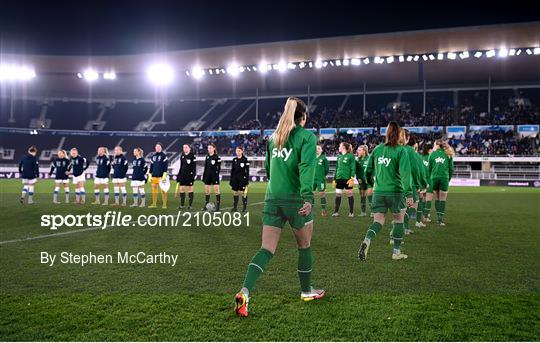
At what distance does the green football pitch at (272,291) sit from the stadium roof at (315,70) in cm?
2384

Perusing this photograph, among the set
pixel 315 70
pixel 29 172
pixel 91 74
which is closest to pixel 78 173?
pixel 29 172

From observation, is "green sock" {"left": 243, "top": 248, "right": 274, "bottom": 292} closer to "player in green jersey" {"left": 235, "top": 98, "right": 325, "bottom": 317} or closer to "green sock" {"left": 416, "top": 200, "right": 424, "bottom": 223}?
"player in green jersey" {"left": 235, "top": 98, "right": 325, "bottom": 317}

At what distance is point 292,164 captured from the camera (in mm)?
4410

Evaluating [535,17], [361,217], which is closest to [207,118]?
[535,17]

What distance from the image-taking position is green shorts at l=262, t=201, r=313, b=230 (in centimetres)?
436

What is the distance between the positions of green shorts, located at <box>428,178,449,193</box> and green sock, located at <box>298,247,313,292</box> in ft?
25.3

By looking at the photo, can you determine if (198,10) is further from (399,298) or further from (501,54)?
(399,298)

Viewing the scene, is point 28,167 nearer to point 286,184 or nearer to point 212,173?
point 212,173

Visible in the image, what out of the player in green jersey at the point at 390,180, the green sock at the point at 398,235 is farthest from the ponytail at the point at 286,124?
the green sock at the point at 398,235

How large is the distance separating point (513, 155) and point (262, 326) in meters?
36.5

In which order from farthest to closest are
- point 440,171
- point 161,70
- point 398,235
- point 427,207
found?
point 161,70 → point 427,207 → point 440,171 → point 398,235

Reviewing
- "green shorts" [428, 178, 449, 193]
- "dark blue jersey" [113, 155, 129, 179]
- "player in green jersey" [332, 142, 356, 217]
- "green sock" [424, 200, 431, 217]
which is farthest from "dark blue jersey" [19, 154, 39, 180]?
"green shorts" [428, 178, 449, 193]

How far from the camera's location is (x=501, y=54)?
31609 millimetres

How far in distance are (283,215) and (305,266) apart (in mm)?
708
